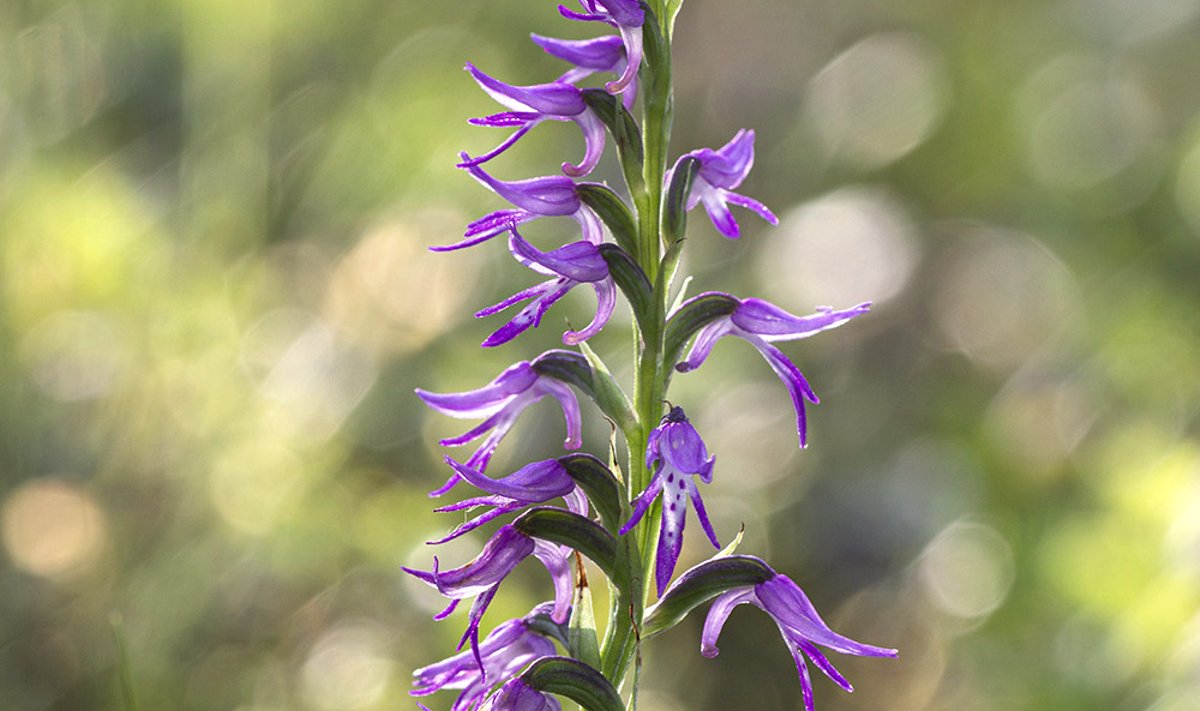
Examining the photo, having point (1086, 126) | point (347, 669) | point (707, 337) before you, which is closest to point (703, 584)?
point (707, 337)

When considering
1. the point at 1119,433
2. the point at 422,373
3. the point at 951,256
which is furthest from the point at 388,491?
the point at 951,256

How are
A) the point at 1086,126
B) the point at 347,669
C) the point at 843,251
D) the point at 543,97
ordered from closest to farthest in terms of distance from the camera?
the point at 543,97
the point at 347,669
the point at 843,251
the point at 1086,126

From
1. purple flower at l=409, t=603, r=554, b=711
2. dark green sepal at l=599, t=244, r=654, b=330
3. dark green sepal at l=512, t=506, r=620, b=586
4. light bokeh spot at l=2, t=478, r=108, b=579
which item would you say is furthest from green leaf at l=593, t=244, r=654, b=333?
light bokeh spot at l=2, t=478, r=108, b=579

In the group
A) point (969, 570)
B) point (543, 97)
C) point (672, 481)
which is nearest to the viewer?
point (672, 481)

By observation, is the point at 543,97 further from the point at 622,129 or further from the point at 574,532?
the point at 574,532

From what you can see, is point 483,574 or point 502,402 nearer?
point 483,574

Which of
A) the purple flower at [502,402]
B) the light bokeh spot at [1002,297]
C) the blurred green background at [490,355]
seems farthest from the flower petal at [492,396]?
the light bokeh spot at [1002,297]
